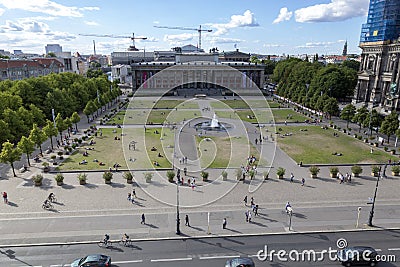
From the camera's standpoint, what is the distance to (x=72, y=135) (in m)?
63.0

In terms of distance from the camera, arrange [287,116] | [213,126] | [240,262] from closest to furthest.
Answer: [240,262]
[213,126]
[287,116]

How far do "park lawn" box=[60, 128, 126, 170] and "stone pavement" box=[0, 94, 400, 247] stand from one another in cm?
343

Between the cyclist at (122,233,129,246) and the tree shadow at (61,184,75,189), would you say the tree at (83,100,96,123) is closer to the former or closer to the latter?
the tree shadow at (61,184,75,189)

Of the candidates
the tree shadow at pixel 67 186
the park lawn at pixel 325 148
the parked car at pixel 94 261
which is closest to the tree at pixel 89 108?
the tree shadow at pixel 67 186

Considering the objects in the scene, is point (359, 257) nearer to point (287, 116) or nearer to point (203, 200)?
point (203, 200)

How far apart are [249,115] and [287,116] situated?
10.7 metres

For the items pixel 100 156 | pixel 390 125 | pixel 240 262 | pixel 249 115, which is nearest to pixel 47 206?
pixel 100 156

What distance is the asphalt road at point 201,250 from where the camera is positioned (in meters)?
23.6

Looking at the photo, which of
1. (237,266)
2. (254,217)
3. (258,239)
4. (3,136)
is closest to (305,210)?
(254,217)

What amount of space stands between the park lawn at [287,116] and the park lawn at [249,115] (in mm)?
1990

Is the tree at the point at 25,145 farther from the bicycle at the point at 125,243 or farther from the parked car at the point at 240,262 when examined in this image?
the parked car at the point at 240,262

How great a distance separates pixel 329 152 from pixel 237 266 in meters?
37.4

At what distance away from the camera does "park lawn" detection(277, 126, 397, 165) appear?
161 feet

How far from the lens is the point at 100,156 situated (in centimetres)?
4956
